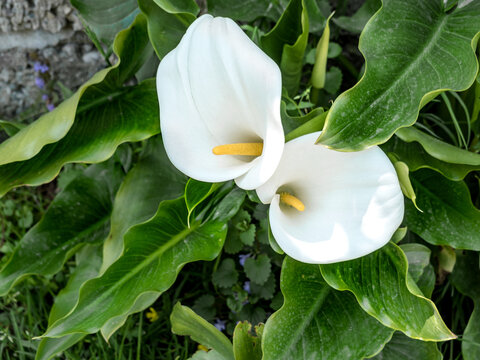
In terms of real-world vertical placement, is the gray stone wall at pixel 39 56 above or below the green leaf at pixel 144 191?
above

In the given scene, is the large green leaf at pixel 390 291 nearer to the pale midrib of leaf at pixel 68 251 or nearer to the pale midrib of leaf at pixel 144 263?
the pale midrib of leaf at pixel 144 263

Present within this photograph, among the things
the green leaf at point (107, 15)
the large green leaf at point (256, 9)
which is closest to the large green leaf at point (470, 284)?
the large green leaf at point (256, 9)

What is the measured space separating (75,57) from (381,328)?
108cm

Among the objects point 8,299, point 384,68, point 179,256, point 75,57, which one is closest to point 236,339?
point 179,256

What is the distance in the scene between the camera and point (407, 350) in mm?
979

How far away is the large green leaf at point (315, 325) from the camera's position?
852mm

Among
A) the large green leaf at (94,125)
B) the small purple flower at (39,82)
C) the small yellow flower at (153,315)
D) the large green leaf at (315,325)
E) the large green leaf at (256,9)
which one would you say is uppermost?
the large green leaf at (256,9)

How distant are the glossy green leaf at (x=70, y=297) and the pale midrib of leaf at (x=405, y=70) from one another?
65cm

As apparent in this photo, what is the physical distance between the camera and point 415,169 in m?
0.94

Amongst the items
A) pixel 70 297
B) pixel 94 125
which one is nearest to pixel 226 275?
pixel 70 297

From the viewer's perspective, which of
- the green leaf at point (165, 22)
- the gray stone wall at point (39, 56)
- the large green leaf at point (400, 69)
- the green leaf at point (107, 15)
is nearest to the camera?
the large green leaf at point (400, 69)

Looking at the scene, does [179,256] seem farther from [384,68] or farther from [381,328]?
[384,68]

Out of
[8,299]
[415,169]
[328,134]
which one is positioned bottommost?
[8,299]

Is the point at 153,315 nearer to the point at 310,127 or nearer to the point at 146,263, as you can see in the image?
the point at 146,263
